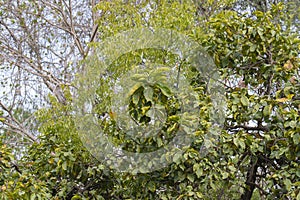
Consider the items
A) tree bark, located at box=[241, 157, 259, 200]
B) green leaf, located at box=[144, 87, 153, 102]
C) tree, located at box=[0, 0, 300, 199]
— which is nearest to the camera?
green leaf, located at box=[144, 87, 153, 102]

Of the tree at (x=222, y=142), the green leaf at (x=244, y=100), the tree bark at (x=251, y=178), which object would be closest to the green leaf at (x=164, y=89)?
the tree at (x=222, y=142)

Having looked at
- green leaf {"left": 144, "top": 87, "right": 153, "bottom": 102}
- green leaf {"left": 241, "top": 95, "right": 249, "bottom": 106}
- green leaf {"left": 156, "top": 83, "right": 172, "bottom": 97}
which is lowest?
green leaf {"left": 144, "top": 87, "right": 153, "bottom": 102}

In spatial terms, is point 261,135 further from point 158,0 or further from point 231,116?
point 158,0

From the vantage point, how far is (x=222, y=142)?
2941 mm

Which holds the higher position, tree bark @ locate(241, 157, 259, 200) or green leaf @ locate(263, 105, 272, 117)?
green leaf @ locate(263, 105, 272, 117)

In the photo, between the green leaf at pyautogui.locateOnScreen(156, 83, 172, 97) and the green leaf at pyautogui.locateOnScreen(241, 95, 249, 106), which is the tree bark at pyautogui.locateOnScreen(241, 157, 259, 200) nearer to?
the green leaf at pyautogui.locateOnScreen(241, 95, 249, 106)

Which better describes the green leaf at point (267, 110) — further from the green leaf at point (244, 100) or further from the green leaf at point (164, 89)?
the green leaf at point (164, 89)

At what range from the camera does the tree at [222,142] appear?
2822mm

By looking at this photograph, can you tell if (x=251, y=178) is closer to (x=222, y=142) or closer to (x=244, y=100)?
(x=222, y=142)

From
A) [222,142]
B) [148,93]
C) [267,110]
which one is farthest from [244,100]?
[148,93]

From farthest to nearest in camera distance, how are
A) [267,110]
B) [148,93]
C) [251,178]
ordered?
[251,178] < [267,110] < [148,93]

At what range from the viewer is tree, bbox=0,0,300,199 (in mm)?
2822

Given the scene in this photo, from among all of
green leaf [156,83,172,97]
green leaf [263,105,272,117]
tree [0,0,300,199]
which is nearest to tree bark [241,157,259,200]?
tree [0,0,300,199]

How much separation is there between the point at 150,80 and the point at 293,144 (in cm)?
91
